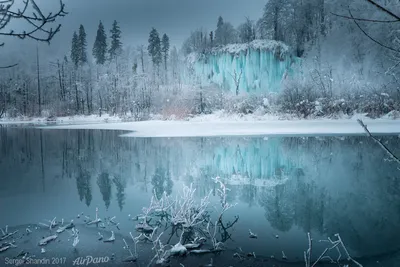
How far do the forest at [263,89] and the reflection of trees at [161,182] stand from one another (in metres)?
13.6

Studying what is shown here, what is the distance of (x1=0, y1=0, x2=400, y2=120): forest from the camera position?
2394cm

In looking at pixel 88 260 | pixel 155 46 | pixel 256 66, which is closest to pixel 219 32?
pixel 155 46

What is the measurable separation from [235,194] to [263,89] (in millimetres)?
29722

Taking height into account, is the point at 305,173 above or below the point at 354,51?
below

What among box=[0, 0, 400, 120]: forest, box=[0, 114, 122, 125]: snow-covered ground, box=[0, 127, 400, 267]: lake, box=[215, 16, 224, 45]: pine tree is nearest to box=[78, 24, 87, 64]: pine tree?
box=[0, 0, 400, 120]: forest

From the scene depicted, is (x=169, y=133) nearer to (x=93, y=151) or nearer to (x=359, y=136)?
(x=93, y=151)

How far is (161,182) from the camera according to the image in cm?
783

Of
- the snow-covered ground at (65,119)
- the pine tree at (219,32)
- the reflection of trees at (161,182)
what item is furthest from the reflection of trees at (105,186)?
the pine tree at (219,32)

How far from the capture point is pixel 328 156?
10500mm

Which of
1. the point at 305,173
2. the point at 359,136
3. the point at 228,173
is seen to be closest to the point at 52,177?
the point at 228,173

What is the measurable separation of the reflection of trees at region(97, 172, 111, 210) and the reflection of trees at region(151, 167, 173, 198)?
103 cm

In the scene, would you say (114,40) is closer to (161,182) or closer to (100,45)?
(100,45)

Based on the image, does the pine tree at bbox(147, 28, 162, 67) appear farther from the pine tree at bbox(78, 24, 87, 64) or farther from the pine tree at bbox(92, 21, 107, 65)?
the pine tree at bbox(78, 24, 87, 64)

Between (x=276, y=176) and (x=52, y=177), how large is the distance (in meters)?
6.17
